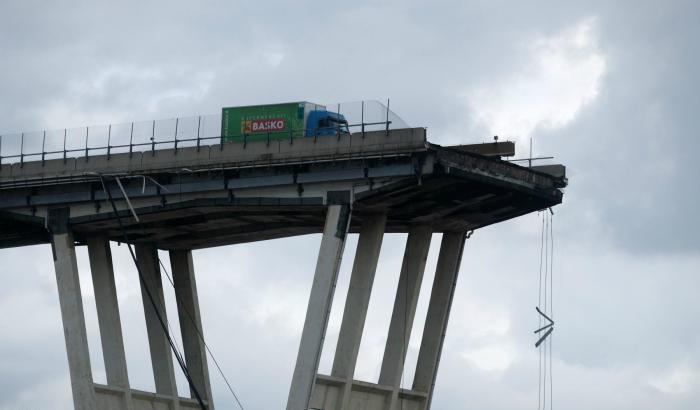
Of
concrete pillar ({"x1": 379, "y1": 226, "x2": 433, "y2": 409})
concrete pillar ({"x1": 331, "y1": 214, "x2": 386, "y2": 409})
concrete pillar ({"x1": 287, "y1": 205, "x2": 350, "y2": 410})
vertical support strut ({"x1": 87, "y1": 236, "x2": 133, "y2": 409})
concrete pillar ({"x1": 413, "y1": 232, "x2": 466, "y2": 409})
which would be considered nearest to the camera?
concrete pillar ({"x1": 287, "y1": 205, "x2": 350, "y2": 410})

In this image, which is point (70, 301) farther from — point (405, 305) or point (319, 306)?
point (405, 305)

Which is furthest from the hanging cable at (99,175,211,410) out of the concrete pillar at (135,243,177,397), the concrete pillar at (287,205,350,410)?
the concrete pillar at (287,205,350,410)

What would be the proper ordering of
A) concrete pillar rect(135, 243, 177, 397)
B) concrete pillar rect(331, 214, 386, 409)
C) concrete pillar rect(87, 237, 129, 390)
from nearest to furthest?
1. concrete pillar rect(331, 214, 386, 409)
2. concrete pillar rect(87, 237, 129, 390)
3. concrete pillar rect(135, 243, 177, 397)

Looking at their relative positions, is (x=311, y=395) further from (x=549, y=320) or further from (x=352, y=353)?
(x=549, y=320)

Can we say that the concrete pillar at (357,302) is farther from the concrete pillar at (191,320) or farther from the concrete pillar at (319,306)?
the concrete pillar at (191,320)

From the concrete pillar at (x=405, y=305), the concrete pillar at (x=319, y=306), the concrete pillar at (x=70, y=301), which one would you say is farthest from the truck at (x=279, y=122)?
the concrete pillar at (x=70, y=301)

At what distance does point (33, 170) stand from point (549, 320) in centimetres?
3083

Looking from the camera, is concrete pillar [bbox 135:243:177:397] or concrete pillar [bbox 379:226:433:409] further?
concrete pillar [bbox 135:243:177:397]

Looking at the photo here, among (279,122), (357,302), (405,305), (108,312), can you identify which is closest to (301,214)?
(279,122)

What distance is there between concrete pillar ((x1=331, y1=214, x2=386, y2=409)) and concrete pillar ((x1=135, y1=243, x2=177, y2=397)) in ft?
55.5

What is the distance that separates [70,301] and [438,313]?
21.3 meters

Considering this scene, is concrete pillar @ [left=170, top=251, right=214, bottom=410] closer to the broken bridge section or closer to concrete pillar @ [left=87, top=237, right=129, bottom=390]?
the broken bridge section

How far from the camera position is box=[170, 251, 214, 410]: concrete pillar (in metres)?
113

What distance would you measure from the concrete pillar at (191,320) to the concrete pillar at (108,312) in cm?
565
